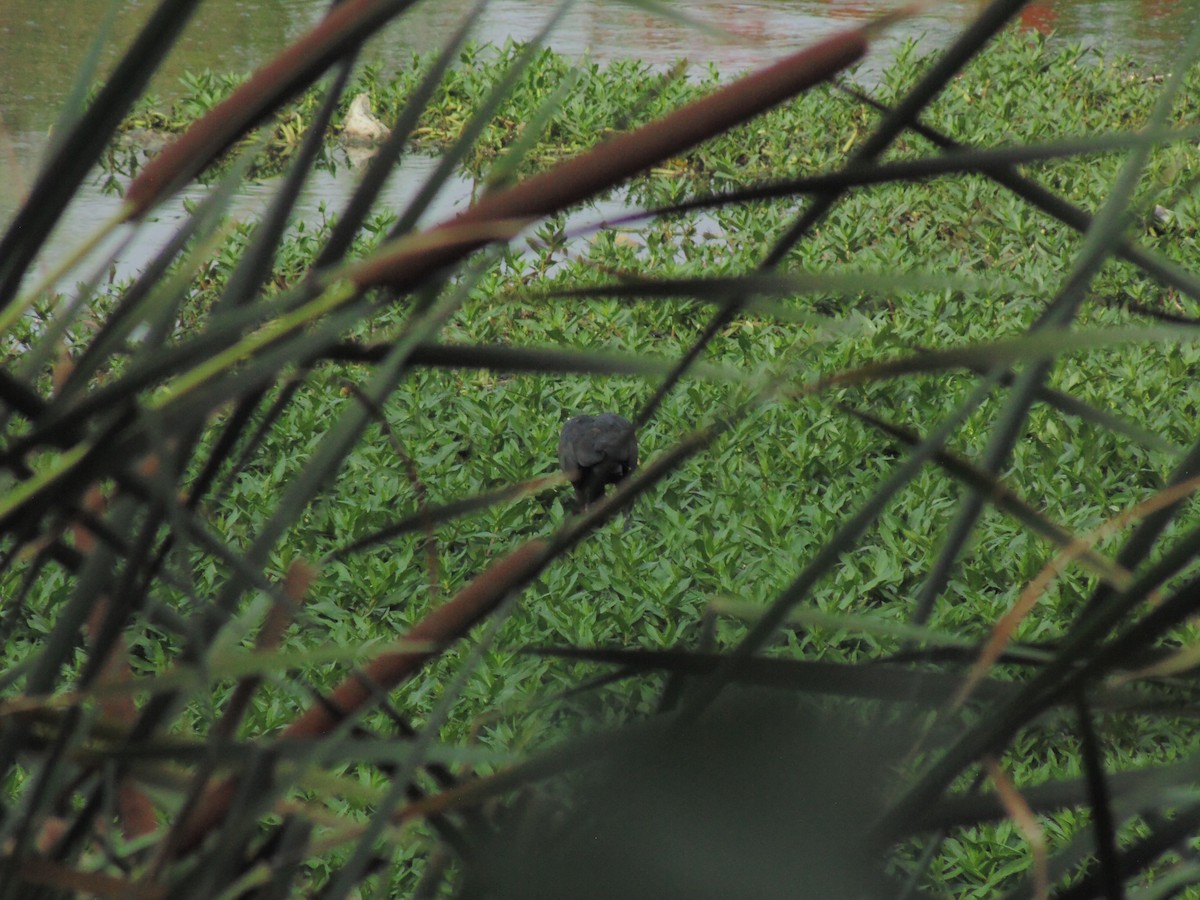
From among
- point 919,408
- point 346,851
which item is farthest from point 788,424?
point 346,851

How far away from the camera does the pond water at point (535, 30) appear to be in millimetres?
6762

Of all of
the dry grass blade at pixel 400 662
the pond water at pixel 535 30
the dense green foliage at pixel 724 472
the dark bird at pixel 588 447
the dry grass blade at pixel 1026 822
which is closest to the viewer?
the dry grass blade at pixel 1026 822

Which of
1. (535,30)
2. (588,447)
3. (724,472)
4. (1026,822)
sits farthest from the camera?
(535,30)

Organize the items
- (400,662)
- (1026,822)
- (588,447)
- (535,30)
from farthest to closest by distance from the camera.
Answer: (535,30) → (588,447) → (400,662) → (1026,822)

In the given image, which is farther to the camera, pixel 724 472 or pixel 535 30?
pixel 535 30

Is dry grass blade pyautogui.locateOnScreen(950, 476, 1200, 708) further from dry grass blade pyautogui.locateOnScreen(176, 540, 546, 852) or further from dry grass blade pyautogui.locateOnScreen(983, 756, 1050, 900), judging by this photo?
dry grass blade pyautogui.locateOnScreen(176, 540, 546, 852)

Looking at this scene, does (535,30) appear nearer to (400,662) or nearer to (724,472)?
(724,472)

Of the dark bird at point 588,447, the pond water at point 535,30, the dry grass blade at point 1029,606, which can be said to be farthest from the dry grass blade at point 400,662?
the pond water at point 535,30

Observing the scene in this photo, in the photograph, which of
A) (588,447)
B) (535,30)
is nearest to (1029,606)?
(588,447)

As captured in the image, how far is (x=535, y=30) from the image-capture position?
23.8 feet

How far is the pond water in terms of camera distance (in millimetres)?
6762

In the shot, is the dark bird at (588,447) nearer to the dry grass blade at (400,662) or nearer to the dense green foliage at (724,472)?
the dense green foliage at (724,472)

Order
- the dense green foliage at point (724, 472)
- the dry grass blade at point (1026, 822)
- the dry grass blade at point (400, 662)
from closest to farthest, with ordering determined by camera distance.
→ the dry grass blade at point (1026, 822), the dry grass blade at point (400, 662), the dense green foliage at point (724, 472)

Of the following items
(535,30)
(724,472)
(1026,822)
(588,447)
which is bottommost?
(1026,822)
